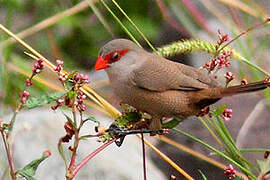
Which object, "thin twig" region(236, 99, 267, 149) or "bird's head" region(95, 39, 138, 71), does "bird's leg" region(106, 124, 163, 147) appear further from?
"thin twig" region(236, 99, 267, 149)

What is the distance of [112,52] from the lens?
2.08 meters

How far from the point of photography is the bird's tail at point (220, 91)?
5.47 ft

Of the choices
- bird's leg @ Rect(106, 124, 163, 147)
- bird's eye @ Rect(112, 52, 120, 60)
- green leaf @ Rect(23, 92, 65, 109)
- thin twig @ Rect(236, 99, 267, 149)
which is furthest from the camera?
thin twig @ Rect(236, 99, 267, 149)

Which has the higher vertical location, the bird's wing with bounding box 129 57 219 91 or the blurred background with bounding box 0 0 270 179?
the blurred background with bounding box 0 0 270 179

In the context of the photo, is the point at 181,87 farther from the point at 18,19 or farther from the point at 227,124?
the point at 18,19

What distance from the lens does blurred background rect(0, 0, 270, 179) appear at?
3.15 m

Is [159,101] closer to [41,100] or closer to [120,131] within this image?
[120,131]

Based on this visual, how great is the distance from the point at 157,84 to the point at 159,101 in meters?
0.06

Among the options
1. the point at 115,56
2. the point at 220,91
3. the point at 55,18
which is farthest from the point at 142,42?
the point at 220,91

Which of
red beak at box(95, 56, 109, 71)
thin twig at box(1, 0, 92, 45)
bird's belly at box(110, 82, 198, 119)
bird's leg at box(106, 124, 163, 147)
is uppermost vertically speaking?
thin twig at box(1, 0, 92, 45)

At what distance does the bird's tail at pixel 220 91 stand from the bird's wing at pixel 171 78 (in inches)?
1.8

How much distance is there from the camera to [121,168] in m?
2.96

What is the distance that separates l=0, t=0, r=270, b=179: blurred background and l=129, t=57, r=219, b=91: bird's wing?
25.8 inches

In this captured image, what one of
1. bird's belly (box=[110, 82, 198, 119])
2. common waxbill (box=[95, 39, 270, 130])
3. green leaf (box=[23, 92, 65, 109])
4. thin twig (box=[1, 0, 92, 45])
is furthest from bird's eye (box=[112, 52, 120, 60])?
thin twig (box=[1, 0, 92, 45])
